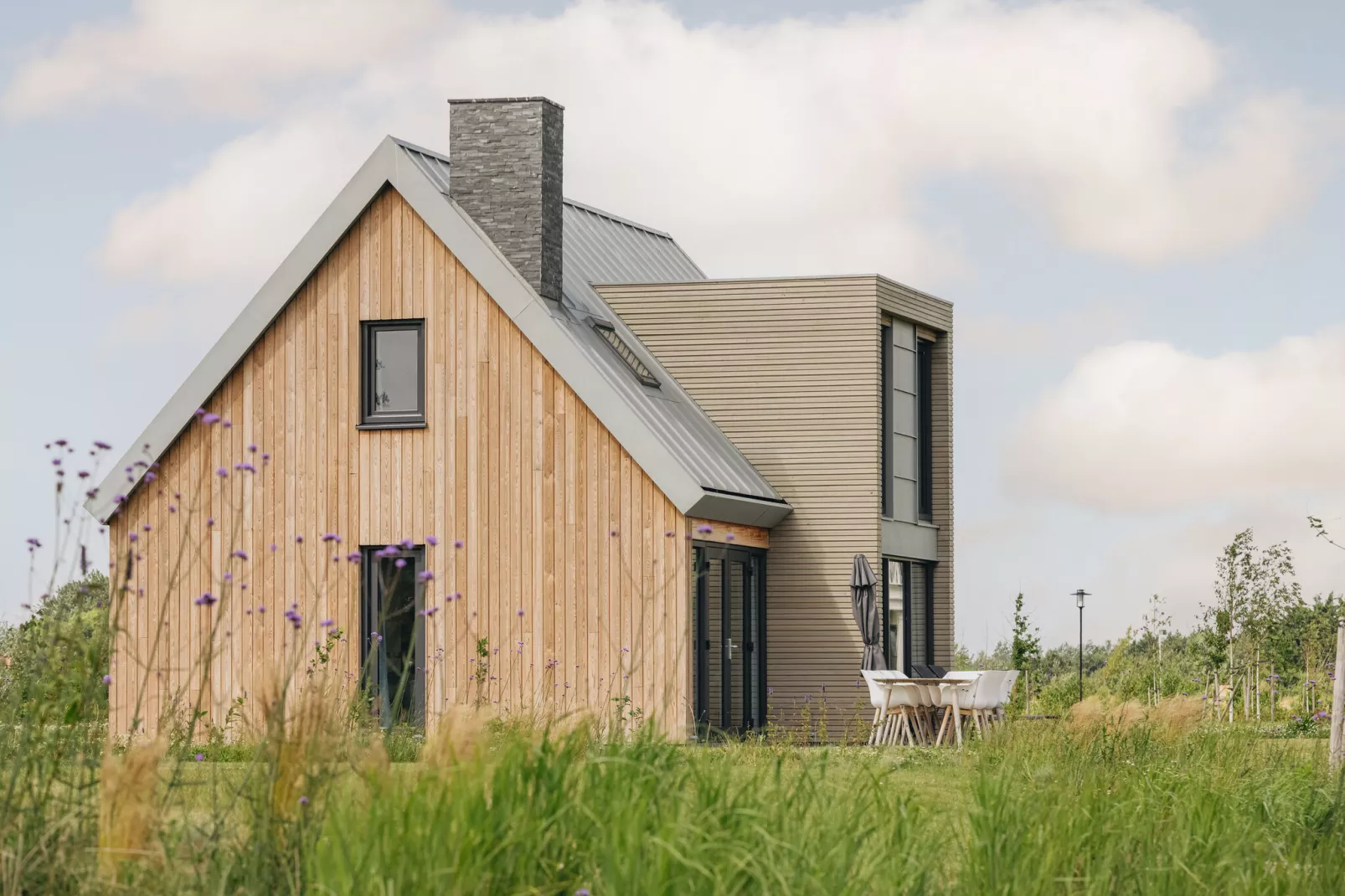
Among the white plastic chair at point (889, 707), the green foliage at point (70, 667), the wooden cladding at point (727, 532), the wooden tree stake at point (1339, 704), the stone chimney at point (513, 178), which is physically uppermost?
the stone chimney at point (513, 178)

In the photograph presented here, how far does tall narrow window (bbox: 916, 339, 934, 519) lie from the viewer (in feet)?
75.7

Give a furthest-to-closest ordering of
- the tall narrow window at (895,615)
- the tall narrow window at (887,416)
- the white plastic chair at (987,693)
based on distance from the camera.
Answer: the tall narrow window at (895,615) → the tall narrow window at (887,416) → the white plastic chair at (987,693)

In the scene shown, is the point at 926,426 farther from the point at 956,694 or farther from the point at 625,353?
the point at 956,694

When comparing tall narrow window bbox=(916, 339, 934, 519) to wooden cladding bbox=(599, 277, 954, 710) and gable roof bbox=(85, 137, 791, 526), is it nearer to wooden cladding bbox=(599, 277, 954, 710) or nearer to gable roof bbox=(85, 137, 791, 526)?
wooden cladding bbox=(599, 277, 954, 710)

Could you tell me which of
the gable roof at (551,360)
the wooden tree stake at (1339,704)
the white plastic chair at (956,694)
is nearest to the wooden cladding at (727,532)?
the gable roof at (551,360)

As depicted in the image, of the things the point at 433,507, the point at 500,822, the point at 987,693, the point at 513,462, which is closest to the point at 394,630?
the point at 433,507

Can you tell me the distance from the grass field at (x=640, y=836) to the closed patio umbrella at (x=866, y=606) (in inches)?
422

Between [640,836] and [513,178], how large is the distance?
1472 centimetres

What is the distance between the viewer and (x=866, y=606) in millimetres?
19781

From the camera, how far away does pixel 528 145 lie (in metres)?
19.8

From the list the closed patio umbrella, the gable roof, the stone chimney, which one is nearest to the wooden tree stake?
the gable roof

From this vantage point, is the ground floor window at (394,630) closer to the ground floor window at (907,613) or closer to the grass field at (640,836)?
the ground floor window at (907,613)

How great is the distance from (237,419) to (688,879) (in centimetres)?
1478

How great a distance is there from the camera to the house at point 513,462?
18094mm
